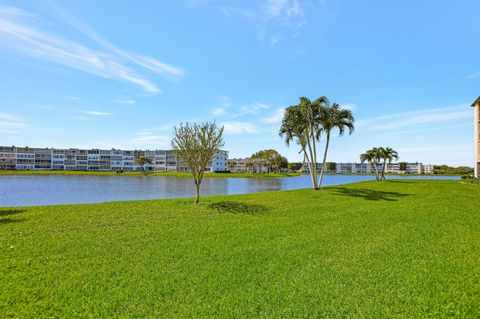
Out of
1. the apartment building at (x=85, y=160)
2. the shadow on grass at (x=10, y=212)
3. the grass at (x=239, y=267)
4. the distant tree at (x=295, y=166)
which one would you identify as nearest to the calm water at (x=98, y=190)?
the shadow on grass at (x=10, y=212)

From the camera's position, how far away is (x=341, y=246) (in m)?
8.37

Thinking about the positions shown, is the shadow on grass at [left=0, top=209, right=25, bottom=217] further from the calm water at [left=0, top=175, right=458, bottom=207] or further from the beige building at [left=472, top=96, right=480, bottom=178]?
the beige building at [left=472, top=96, right=480, bottom=178]

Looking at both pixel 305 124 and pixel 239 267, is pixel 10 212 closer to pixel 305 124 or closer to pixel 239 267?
pixel 239 267

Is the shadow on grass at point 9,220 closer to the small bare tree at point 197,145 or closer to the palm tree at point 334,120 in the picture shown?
the small bare tree at point 197,145

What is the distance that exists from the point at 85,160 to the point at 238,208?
14504 cm

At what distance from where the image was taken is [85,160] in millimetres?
138125

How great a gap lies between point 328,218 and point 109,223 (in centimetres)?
958

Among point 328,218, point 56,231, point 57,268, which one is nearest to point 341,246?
point 328,218

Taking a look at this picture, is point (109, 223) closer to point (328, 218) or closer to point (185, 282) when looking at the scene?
point (185, 282)

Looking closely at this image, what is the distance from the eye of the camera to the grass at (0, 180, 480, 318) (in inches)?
193

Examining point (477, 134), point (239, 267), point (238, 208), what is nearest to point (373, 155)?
point (477, 134)

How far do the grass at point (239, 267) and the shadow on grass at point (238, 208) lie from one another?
2.14m

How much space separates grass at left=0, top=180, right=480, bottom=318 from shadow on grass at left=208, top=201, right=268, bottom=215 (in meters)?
2.14

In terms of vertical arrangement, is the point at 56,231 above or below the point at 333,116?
below
